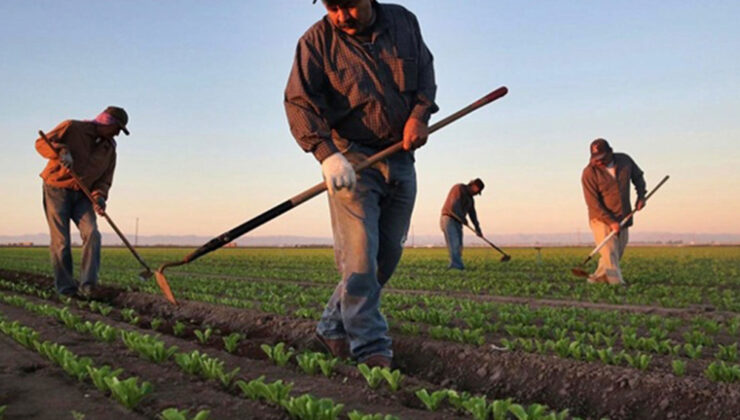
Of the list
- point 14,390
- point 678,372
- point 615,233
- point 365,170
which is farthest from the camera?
point 615,233

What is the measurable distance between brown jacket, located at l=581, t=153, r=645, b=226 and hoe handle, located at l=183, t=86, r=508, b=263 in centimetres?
667

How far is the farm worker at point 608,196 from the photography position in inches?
412

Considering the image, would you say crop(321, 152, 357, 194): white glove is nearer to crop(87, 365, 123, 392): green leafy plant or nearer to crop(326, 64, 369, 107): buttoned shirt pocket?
crop(326, 64, 369, 107): buttoned shirt pocket

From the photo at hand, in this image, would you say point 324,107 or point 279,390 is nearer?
point 279,390

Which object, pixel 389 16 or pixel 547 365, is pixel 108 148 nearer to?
pixel 389 16

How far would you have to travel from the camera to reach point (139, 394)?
306 cm

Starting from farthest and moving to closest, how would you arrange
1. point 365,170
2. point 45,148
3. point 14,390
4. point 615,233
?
point 615,233, point 45,148, point 365,170, point 14,390

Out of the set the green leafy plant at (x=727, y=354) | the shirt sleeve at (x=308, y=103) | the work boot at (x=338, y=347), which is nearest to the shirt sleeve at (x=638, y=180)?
the green leafy plant at (x=727, y=354)

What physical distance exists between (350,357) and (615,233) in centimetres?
743

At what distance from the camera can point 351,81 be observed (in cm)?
406

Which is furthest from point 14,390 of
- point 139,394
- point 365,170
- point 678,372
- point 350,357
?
point 678,372

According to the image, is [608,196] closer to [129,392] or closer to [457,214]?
[457,214]

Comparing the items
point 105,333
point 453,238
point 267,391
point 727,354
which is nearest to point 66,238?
point 105,333

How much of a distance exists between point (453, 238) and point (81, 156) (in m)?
9.33
